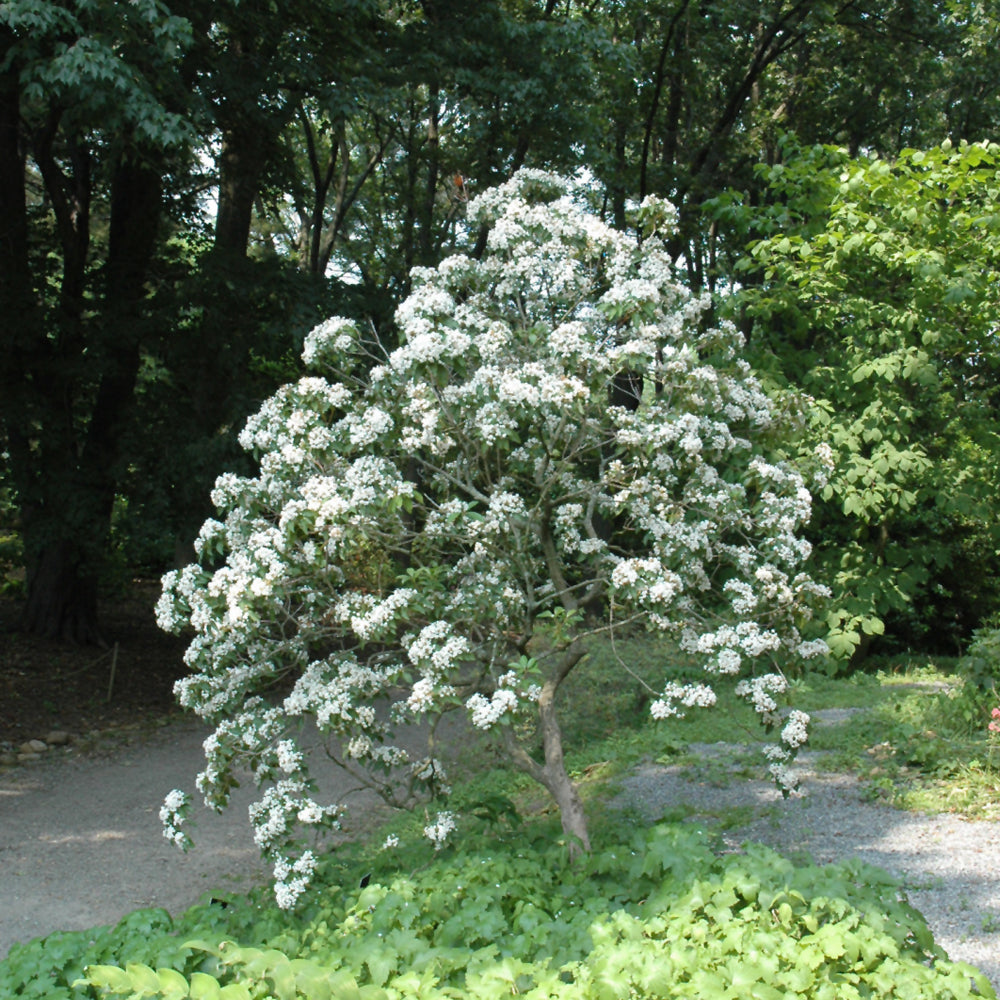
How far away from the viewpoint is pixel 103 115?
7.04m

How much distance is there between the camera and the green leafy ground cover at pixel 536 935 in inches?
114

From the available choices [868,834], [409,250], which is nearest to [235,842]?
[868,834]

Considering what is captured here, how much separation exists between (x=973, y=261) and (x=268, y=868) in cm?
733

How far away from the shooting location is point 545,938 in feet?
11.2

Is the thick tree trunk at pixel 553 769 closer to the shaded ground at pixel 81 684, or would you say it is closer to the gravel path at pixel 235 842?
the gravel path at pixel 235 842

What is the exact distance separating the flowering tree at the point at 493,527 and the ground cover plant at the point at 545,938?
353 millimetres

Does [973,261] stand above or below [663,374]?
above

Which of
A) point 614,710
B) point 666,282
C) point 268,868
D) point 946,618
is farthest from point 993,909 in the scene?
point 946,618

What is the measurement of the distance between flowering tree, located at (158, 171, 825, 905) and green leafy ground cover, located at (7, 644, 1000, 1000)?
0.34 meters

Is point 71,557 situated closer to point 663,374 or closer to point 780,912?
point 663,374

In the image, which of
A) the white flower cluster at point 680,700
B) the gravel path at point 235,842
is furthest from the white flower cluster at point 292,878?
the gravel path at point 235,842

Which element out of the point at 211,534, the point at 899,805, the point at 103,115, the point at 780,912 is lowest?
the point at 899,805

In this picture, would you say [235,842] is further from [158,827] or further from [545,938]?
[545,938]

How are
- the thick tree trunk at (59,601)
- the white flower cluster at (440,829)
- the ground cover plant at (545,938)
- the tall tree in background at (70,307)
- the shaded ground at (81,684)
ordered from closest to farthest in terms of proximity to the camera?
the ground cover plant at (545,938), the white flower cluster at (440,829), the tall tree in background at (70,307), the shaded ground at (81,684), the thick tree trunk at (59,601)
